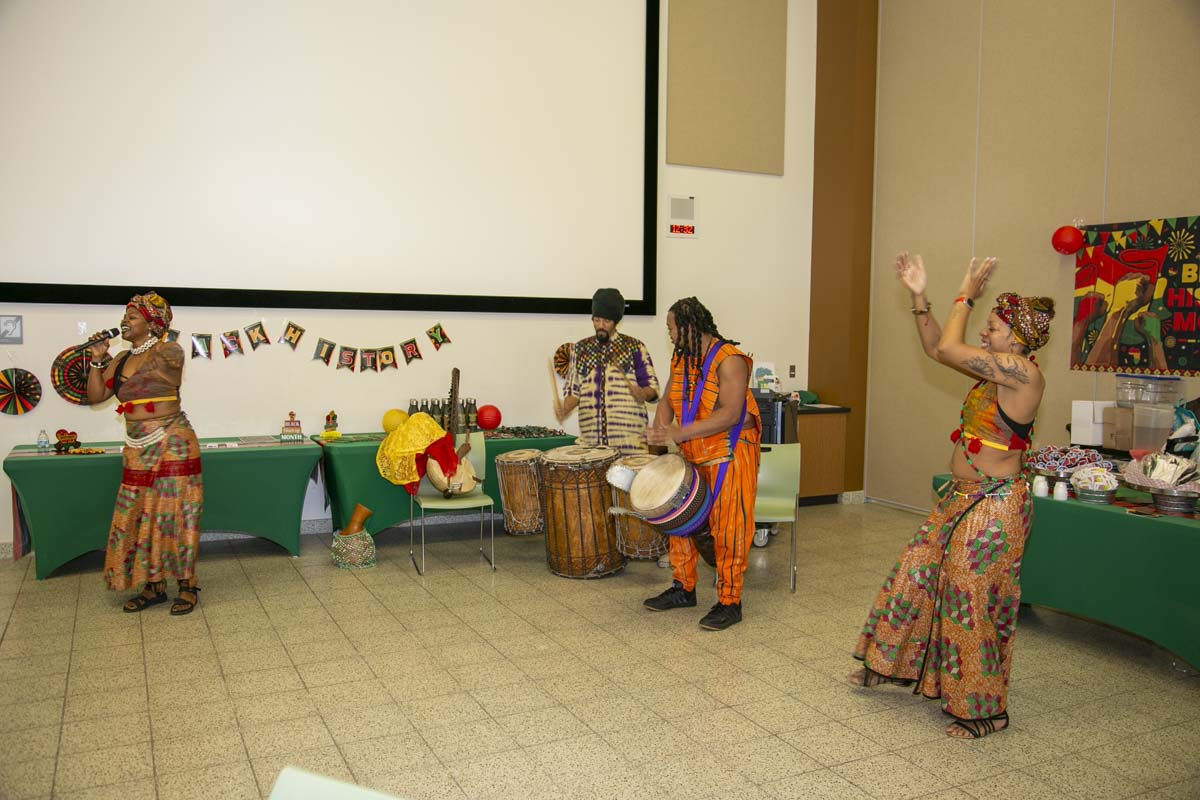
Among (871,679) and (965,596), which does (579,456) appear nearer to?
(871,679)

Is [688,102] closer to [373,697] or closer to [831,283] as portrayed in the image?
[831,283]

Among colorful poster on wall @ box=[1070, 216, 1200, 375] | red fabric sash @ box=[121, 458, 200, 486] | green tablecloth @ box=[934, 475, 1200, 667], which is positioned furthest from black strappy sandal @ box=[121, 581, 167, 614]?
colorful poster on wall @ box=[1070, 216, 1200, 375]

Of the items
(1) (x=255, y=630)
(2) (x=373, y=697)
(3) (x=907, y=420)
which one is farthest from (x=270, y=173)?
(3) (x=907, y=420)

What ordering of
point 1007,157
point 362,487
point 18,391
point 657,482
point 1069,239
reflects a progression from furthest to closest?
point 1007,157, point 1069,239, point 362,487, point 18,391, point 657,482

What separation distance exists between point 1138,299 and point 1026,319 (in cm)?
323

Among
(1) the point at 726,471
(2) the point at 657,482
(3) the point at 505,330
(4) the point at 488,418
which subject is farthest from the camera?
(3) the point at 505,330

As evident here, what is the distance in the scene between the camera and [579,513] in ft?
18.2

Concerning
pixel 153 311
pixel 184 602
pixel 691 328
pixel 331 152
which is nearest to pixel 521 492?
pixel 691 328

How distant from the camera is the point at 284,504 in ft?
19.8

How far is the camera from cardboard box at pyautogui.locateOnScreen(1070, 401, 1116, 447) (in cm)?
554

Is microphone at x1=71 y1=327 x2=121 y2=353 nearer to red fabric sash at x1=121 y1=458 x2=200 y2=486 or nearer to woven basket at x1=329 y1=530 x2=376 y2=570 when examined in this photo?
red fabric sash at x1=121 y1=458 x2=200 y2=486

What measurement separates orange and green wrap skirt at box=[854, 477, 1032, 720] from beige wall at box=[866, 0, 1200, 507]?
3.20 meters

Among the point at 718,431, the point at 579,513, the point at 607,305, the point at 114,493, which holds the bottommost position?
the point at 579,513

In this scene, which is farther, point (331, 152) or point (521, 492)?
point (331, 152)
